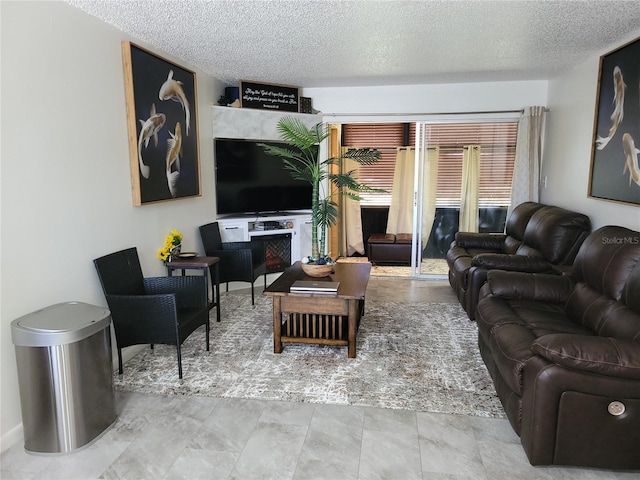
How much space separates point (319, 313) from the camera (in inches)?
134

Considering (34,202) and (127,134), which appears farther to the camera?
(127,134)

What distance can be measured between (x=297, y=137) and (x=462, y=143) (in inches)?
98.0

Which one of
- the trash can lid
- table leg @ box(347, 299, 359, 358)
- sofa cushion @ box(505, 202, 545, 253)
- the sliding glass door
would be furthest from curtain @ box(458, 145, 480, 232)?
the trash can lid

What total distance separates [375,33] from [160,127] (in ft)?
6.33

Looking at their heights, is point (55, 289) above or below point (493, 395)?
above

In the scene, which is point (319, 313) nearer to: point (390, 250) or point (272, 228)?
point (272, 228)

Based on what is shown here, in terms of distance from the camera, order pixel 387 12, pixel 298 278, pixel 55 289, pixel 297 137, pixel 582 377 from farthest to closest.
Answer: pixel 297 137
pixel 298 278
pixel 387 12
pixel 55 289
pixel 582 377

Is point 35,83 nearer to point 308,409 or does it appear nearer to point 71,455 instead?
point 71,455

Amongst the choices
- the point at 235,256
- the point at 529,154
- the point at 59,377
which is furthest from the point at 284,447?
the point at 529,154

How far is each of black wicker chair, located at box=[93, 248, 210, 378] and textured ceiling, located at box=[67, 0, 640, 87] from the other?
1717mm

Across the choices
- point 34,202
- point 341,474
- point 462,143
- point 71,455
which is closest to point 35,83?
point 34,202

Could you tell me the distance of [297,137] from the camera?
4215mm

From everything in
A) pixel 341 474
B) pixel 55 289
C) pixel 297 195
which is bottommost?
pixel 341 474

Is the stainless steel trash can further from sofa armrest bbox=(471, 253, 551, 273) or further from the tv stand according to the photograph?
sofa armrest bbox=(471, 253, 551, 273)
